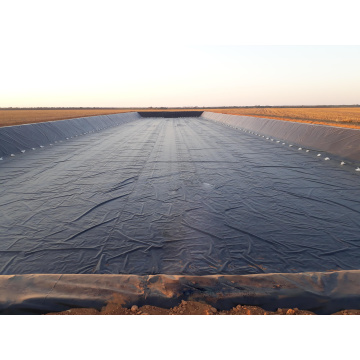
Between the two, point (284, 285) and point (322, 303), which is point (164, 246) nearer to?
point (284, 285)

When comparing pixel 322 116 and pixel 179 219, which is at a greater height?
pixel 322 116

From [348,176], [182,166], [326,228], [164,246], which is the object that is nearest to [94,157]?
[182,166]

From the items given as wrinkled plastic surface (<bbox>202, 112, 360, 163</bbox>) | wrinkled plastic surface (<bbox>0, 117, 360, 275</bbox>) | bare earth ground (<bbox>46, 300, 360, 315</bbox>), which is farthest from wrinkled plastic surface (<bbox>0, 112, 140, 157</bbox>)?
wrinkled plastic surface (<bbox>202, 112, 360, 163</bbox>)

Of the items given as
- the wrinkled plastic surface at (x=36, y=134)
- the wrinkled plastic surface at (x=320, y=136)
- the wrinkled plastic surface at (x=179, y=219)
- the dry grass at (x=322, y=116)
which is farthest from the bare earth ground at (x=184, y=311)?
the dry grass at (x=322, y=116)

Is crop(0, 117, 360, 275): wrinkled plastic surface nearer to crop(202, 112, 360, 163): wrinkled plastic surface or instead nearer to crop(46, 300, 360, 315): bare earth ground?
crop(46, 300, 360, 315): bare earth ground

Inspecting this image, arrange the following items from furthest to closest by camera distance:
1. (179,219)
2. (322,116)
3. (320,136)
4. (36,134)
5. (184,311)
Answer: (322,116) < (36,134) < (320,136) < (179,219) < (184,311)

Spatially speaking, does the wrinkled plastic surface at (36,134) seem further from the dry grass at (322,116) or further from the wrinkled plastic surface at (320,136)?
the dry grass at (322,116)

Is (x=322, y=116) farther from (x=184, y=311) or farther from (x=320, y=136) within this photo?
(x=184, y=311)

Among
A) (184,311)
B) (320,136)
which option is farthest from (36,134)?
(320,136)
